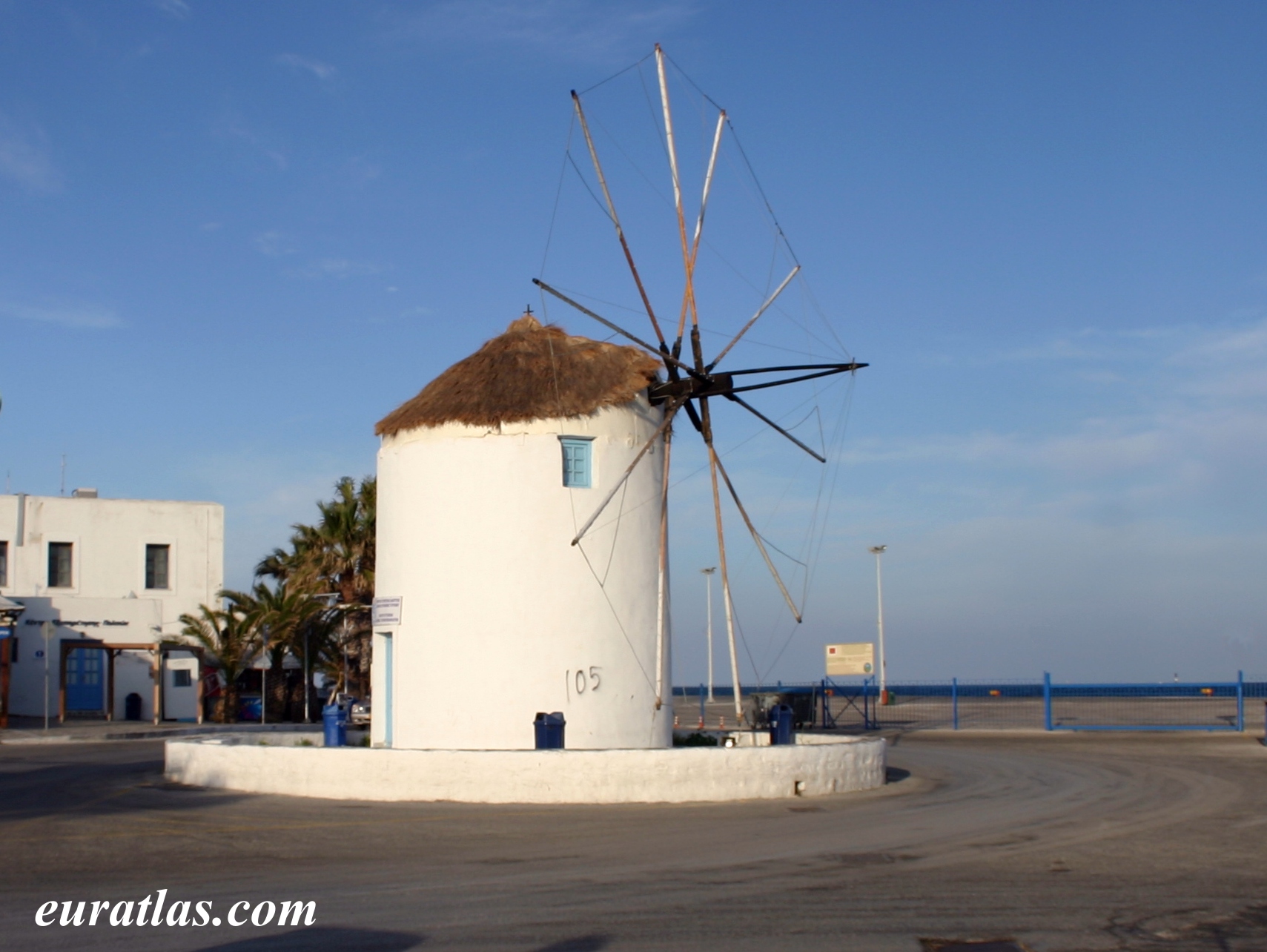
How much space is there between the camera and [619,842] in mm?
13734

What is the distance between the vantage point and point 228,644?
37844 millimetres

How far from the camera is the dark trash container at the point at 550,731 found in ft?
62.2

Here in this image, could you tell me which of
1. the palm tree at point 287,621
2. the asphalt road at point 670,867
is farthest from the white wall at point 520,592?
the palm tree at point 287,621

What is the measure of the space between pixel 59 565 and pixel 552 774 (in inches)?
1188

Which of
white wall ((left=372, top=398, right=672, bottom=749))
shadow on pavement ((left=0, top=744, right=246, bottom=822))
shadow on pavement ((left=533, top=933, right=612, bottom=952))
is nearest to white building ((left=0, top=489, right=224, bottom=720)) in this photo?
shadow on pavement ((left=0, top=744, right=246, bottom=822))

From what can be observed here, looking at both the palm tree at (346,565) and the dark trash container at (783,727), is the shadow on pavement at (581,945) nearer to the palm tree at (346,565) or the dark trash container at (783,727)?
the dark trash container at (783,727)

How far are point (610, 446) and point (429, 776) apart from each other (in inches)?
260

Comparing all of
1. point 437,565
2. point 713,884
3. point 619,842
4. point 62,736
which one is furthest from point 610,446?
point 62,736

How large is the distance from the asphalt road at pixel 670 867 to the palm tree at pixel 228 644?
17773 mm

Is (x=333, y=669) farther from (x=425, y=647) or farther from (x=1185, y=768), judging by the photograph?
(x=1185, y=768)

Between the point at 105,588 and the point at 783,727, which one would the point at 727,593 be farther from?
the point at 105,588

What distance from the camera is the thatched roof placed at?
21.3 m

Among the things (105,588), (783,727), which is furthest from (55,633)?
(783,727)

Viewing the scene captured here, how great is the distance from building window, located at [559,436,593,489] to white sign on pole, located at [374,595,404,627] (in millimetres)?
3630
